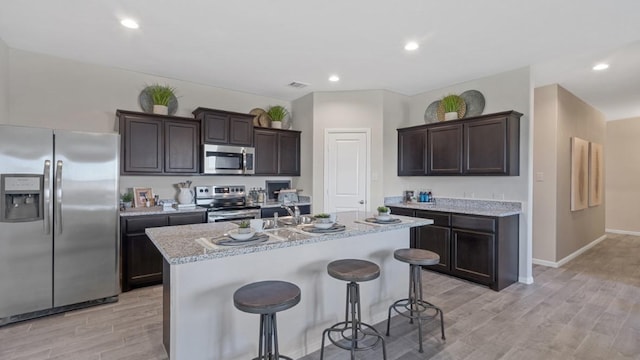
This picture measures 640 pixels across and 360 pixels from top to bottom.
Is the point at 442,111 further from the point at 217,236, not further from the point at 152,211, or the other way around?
the point at 152,211

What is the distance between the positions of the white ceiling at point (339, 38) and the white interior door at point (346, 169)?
38.5 inches

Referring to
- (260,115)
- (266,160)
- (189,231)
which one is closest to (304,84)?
(260,115)

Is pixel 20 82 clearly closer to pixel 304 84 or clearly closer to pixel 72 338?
pixel 72 338

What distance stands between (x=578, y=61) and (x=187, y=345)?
5076 millimetres

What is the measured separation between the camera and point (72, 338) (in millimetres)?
2562

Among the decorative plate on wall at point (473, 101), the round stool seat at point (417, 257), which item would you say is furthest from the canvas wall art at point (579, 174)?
the round stool seat at point (417, 257)

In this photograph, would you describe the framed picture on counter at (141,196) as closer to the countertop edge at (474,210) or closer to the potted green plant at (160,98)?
the potted green plant at (160,98)

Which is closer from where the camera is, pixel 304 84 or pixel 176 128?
pixel 176 128

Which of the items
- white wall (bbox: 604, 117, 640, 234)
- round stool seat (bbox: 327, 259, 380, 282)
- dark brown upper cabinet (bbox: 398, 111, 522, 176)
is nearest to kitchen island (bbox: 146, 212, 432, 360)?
round stool seat (bbox: 327, 259, 380, 282)

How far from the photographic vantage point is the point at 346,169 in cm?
512

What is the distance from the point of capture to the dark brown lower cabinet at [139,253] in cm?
355

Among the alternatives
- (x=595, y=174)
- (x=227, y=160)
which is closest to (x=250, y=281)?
(x=227, y=160)

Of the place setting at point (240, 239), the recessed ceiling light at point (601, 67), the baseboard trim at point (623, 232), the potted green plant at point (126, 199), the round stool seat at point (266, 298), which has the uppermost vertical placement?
the recessed ceiling light at point (601, 67)

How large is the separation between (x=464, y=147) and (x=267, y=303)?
3687 mm
